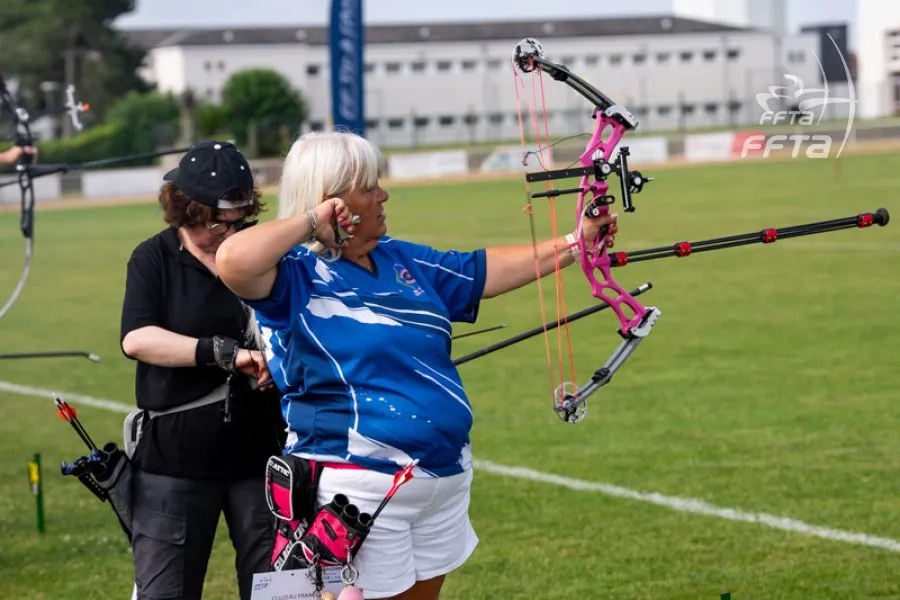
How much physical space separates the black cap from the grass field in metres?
2.73

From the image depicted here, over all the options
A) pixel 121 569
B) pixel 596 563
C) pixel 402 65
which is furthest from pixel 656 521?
pixel 402 65

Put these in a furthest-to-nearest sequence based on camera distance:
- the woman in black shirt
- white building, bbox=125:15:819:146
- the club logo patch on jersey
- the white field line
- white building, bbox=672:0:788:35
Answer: white building, bbox=125:15:819:146 < white building, bbox=672:0:788:35 < the white field line < the woman in black shirt < the club logo patch on jersey

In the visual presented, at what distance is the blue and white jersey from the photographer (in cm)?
388

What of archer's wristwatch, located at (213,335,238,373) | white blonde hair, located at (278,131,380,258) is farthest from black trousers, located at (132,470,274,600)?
white blonde hair, located at (278,131,380,258)

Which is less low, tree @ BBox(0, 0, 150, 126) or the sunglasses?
tree @ BBox(0, 0, 150, 126)

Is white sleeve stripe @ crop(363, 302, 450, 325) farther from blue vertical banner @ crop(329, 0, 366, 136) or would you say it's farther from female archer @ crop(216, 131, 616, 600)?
blue vertical banner @ crop(329, 0, 366, 136)

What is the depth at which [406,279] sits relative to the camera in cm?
406

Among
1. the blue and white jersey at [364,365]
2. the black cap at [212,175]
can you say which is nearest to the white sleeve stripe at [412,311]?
the blue and white jersey at [364,365]

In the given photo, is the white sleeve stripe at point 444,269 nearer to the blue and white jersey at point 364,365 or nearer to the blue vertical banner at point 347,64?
the blue and white jersey at point 364,365

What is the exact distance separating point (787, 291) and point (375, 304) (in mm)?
13611

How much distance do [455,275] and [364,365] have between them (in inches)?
21.3

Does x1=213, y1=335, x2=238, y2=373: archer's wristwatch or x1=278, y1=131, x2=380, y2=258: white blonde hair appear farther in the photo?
x1=213, y1=335, x2=238, y2=373: archer's wristwatch

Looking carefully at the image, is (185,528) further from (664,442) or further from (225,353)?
(664,442)

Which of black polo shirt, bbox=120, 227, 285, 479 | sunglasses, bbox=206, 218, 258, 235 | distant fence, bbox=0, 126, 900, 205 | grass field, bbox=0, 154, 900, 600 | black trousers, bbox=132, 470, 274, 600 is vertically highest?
sunglasses, bbox=206, 218, 258, 235
